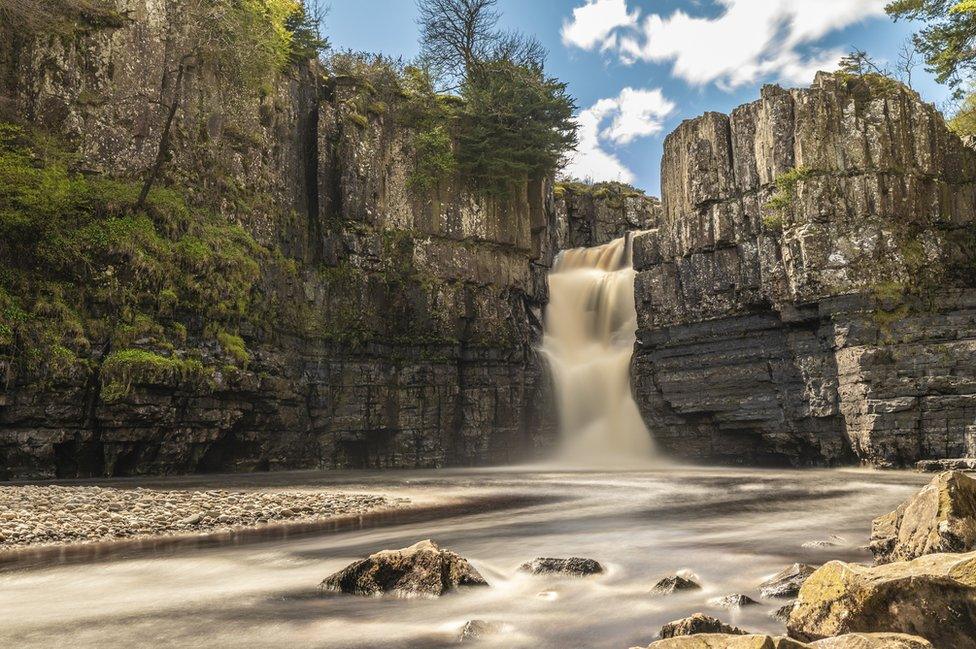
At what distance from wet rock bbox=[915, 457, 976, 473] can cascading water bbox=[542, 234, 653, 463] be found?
1218 centimetres

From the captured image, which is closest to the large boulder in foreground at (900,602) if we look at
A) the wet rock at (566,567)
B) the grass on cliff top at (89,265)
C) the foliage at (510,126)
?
the wet rock at (566,567)

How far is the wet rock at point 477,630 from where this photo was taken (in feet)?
21.6

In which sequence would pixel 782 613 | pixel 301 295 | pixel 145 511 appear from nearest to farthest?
pixel 782 613
pixel 145 511
pixel 301 295

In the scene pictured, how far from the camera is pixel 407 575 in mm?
8156

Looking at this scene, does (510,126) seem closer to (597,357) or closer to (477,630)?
(597,357)

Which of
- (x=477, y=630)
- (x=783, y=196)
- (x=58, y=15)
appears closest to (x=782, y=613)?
(x=477, y=630)

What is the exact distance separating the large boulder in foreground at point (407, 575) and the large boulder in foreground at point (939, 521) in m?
5.05

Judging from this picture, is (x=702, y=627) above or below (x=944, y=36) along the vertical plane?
below

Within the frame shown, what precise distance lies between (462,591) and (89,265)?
20259 millimetres

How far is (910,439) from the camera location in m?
25.0

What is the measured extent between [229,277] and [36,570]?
60.0 feet

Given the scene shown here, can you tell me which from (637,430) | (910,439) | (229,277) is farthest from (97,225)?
(910,439)

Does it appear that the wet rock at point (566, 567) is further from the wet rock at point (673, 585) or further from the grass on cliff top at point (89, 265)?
the grass on cliff top at point (89, 265)

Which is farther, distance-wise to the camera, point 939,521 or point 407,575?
point 407,575
